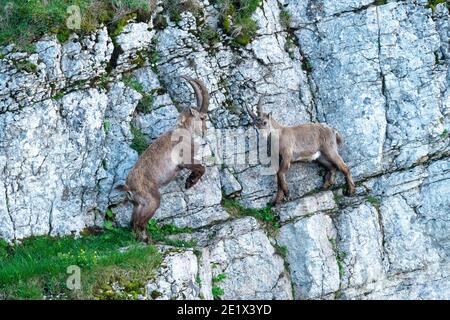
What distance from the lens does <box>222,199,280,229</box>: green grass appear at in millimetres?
14211

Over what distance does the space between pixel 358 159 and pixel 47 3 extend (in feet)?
19.7

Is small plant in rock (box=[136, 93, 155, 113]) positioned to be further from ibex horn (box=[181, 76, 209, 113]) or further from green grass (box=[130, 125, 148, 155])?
ibex horn (box=[181, 76, 209, 113])

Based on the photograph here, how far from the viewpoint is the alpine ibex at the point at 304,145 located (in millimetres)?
14469

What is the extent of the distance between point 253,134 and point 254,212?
1422 millimetres

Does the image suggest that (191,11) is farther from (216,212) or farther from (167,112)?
(216,212)

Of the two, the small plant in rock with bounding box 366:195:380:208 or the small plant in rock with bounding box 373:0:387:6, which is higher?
the small plant in rock with bounding box 373:0:387:6

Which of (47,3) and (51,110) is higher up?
(47,3)

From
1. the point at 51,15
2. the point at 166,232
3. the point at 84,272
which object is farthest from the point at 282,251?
the point at 51,15

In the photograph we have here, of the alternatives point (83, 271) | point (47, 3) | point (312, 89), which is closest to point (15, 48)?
point (47, 3)

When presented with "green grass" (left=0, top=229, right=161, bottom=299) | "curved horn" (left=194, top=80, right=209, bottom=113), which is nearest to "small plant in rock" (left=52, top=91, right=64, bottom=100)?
"curved horn" (left=194, top=80, right=209, bottom=113)

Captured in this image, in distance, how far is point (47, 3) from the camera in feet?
48.3

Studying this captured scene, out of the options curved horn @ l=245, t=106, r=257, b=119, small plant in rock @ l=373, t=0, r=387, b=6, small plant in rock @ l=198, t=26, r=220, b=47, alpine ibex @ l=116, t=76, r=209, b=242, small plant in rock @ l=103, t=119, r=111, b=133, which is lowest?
alpine ibex @ l=116, t=76, r=209, b=242

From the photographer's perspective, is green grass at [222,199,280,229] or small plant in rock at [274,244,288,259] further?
green grass at [222,199,280,229]

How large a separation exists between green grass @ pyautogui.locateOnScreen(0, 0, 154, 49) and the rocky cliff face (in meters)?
0.26
